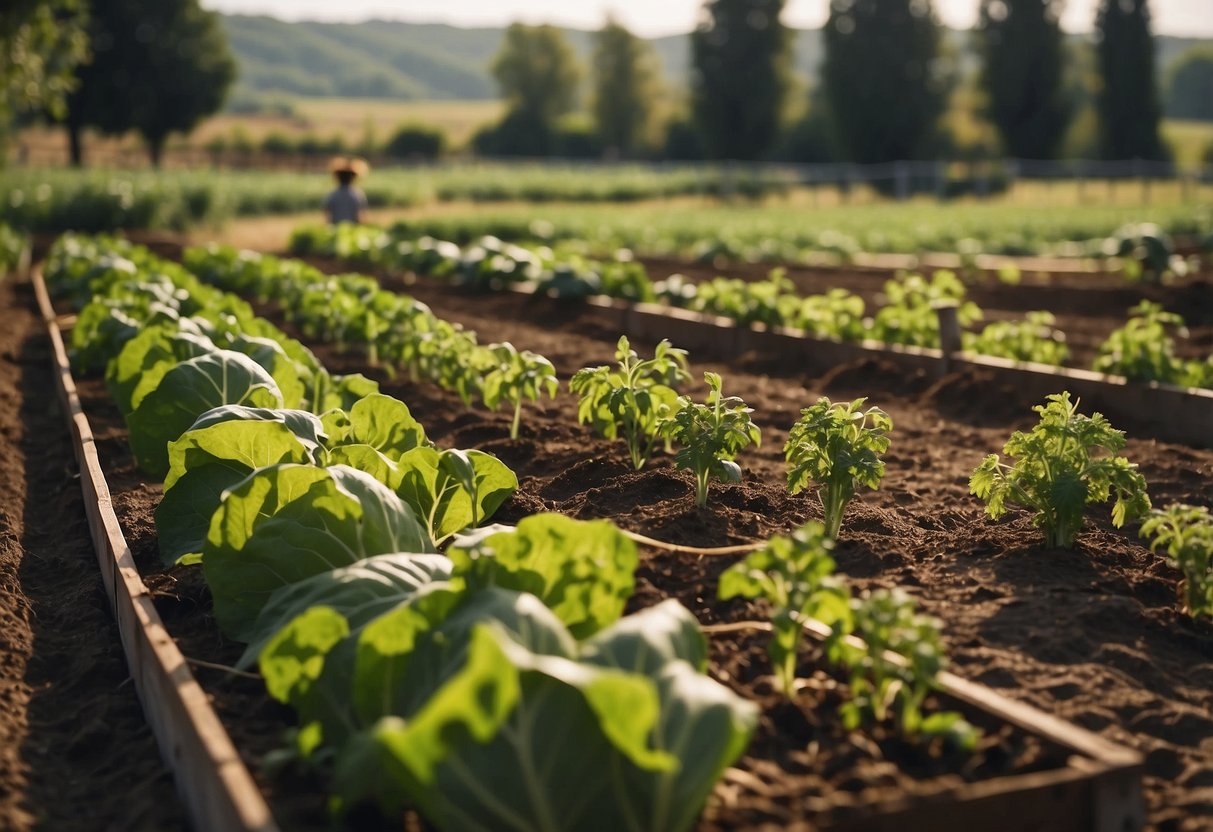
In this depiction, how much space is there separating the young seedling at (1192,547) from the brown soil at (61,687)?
2756 mm

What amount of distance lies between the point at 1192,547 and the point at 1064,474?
0.65 m

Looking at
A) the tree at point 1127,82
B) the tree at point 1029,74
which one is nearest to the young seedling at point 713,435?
the tree at point 1029,74

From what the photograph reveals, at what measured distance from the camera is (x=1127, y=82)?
5338cm

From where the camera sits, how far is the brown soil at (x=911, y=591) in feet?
9.25

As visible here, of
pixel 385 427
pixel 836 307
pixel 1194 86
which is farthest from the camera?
pixel 1194 86

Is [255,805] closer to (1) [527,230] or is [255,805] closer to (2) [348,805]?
(2) [348,805]

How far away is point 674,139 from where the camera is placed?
70750mm

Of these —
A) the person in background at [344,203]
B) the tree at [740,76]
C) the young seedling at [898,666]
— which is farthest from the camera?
the tree at [740,76]

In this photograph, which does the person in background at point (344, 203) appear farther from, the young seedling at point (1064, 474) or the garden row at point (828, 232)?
the young seedling at point (1064, 474)

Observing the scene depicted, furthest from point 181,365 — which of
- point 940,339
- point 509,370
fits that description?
point 940,339

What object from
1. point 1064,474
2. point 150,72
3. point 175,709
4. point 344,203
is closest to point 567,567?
point 175,709

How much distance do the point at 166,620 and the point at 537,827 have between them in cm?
191

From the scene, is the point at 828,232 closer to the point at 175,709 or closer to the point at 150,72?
the point at 175,709

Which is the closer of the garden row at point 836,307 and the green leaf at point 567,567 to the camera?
the green leaf at point 567,567
